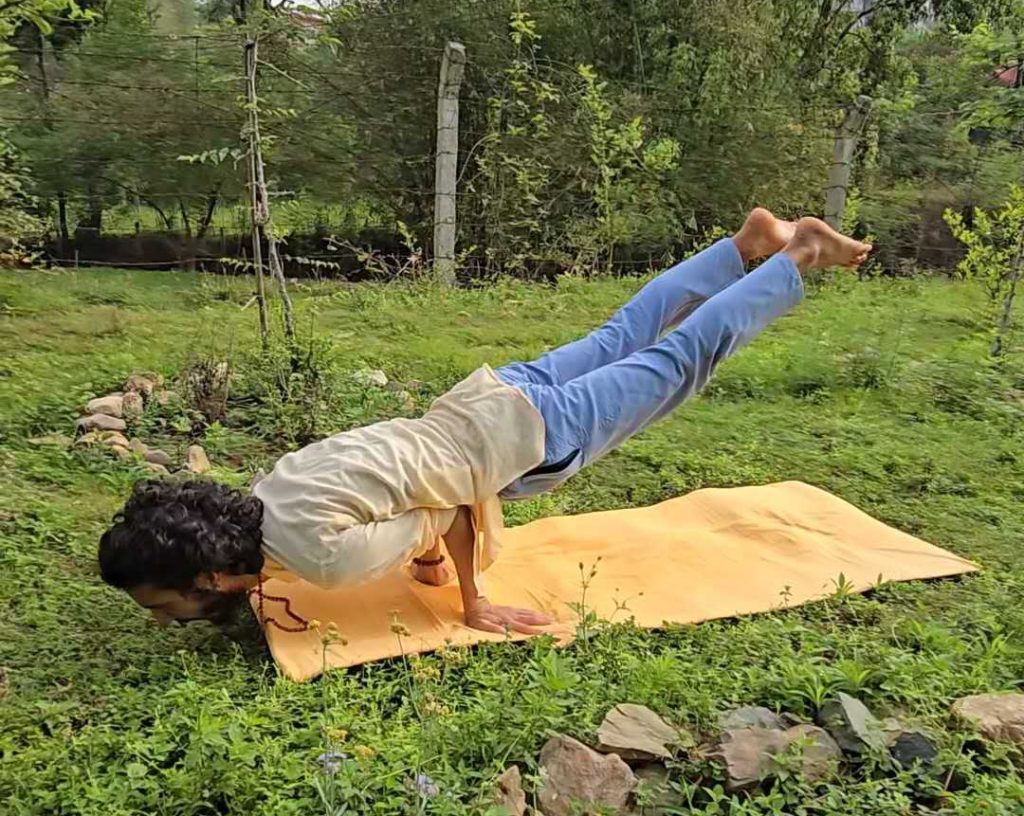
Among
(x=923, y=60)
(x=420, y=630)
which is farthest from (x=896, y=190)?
(x=420, y=630)

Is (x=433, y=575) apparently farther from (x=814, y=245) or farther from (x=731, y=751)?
(x=814, y=245)

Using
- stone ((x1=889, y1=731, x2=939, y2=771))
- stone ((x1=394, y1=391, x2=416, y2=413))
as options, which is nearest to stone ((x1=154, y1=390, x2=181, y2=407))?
stone ((x1=394, y1=391, x2=416, y2=413))

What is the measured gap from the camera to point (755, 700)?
2.10 metres

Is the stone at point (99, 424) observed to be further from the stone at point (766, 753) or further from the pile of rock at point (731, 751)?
the stone at point (766, 753)

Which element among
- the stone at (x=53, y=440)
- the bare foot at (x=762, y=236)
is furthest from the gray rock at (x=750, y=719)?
the stone at (x=53, y=440)

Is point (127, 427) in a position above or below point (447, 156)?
below

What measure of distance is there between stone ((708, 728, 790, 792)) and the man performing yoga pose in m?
0.68

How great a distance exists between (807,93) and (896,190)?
1296 mm

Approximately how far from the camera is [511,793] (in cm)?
174

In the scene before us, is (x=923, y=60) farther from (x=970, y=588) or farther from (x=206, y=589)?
(x=206, y=589)

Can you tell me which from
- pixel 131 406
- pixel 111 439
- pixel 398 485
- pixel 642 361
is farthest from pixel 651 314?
pixel 131 406

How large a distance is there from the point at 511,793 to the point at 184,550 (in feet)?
2.92

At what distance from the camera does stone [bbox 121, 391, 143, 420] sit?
3.84 m

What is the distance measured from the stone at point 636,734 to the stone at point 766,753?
0.09 metres
